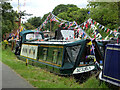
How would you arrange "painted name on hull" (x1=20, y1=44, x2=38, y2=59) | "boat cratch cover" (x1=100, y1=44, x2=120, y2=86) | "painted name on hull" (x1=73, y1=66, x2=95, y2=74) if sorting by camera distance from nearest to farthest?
"boat cratch cover" (x1=100, y1=44, x2=120, y2=86) < "painted name on hull" (x1=73, y1=66, x2=95, y2=74) < "painted name on hull" (x1=20, y1=44, x2=38, y2=59)

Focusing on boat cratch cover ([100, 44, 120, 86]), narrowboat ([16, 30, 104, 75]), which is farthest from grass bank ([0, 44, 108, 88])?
narrowboat ([16, 30, 104, 75])

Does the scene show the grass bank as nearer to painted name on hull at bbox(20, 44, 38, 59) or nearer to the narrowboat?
the narrowboat

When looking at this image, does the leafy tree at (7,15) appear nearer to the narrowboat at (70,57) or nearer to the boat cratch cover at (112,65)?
the narrowboat at (70,57)

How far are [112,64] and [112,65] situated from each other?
1.1 inches

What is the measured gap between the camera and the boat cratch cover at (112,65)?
471 cm

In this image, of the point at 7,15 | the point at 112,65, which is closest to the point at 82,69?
the point at 112,65

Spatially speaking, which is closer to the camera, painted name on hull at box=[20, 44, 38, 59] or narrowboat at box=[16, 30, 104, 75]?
narrowboat at box=[16, 30, 104, 75]

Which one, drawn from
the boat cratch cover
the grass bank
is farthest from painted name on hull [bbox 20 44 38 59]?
the boat cratch cover

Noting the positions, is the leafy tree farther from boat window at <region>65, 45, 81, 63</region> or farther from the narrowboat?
boat window at <region>65, 45, 81, 63</region>

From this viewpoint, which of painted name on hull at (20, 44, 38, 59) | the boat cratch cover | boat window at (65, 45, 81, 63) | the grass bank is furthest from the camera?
painted name on hull at (20, 44, 38, 59)

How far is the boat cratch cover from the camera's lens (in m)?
4.71

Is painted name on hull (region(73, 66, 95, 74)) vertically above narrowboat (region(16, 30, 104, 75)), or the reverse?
narrowboat (region(16, 30, 104, 75))

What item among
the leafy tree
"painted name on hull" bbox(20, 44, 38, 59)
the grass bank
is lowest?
the grass bank

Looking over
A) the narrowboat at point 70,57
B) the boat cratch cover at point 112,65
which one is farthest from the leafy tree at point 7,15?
the boat cratch cover at point 112,65
